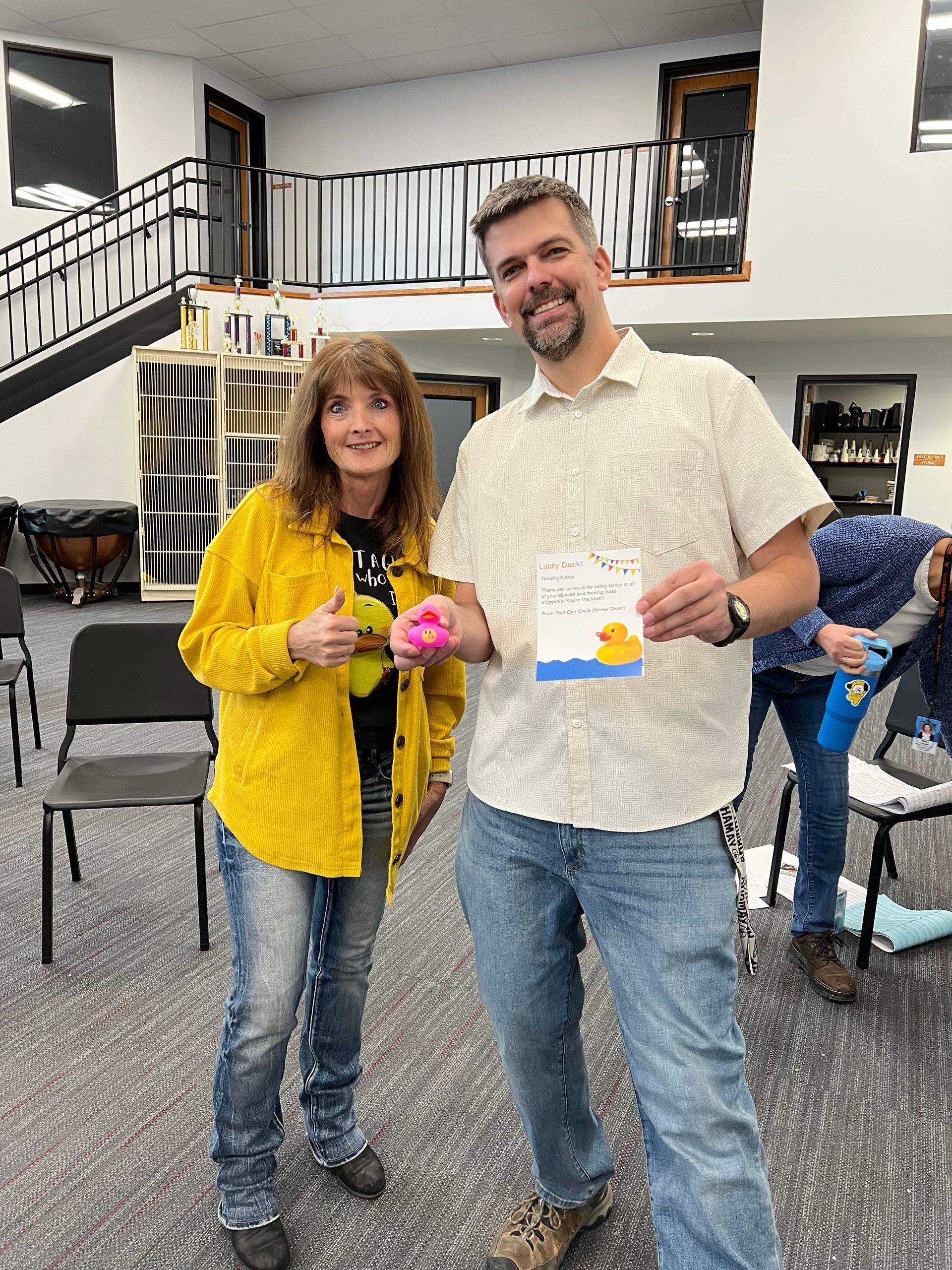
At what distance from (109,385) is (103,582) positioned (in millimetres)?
1866

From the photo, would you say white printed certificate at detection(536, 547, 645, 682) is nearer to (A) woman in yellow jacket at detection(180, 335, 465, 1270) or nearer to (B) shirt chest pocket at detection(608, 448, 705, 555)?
(B) shirt chest pocket at detection(608, 448, 705, 555)

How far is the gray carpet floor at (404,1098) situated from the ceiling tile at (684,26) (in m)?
8.42

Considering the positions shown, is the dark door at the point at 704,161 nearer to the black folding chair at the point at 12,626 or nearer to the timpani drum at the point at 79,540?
the timpani drum at the point at 79,540

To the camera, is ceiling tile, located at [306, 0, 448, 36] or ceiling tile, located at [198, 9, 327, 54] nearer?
ceiling tile, located at [306, 0, 448, 36]

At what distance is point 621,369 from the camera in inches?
50.2

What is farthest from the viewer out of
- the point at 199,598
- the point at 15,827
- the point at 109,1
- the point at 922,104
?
the point at 109,1

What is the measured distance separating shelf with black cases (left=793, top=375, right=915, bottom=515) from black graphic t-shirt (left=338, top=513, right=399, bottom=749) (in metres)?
8.49

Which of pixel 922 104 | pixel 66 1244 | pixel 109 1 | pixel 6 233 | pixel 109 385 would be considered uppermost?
pixel 109 1

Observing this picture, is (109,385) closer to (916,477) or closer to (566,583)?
(916,477)

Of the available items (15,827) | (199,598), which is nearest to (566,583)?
(199,598)

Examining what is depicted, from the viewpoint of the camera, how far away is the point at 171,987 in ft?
7.95

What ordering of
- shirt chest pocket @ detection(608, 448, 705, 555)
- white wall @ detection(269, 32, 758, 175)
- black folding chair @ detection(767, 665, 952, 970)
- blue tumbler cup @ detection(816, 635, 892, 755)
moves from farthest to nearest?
white wall @ detection(269, 32, 758, 175), black folding chair @ detection(767, 665, 952, 970), blue tumbler cup @ detection(816, 635, 892, 755), shirt chest pocket @ detection(608, 448, 705, 555)

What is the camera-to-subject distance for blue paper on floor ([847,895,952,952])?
8.69ft

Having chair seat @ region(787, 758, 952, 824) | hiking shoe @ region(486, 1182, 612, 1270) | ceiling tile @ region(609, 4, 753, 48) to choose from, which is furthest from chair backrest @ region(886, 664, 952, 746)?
ceiling tile @ region(609, 4, 753, 48)
